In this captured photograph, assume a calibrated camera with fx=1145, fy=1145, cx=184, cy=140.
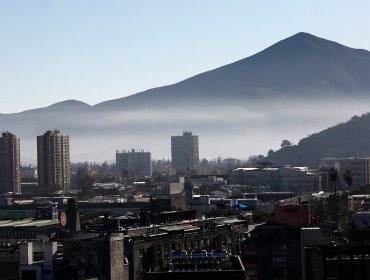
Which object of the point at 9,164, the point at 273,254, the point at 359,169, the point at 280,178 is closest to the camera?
the point at 273,254

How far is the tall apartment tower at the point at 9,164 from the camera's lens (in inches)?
7200

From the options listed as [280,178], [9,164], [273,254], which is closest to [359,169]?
[280,178]

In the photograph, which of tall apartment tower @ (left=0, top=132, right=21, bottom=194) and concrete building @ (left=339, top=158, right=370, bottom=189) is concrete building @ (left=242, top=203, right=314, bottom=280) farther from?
tall apartment tower @ (left=0, top=132, right=21, bottom=194)

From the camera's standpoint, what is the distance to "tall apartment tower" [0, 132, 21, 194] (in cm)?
18288

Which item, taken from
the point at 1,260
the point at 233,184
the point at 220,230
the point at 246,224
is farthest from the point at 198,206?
the point at 233,184

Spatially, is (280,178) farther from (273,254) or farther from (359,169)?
(273,254)

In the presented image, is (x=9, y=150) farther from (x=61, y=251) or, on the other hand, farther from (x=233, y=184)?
(x=61, y=251)

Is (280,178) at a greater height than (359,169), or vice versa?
(359,169)

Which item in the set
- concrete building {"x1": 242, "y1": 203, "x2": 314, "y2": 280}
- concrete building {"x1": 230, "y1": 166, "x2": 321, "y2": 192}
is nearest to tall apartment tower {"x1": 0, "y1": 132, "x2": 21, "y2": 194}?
concrete building {"x1": 230, "y1": 166, "x2": 321, "y2": 192}

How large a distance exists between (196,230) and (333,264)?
30044 millimetres

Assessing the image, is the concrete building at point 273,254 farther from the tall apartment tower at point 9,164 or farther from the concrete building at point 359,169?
the tall apartment tower at point 9,164

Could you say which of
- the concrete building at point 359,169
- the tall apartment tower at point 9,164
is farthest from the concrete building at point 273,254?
the tall apartment tower at point 9,164

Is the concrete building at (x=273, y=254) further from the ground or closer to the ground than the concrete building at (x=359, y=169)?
closer to the ground

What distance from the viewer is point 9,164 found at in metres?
186
